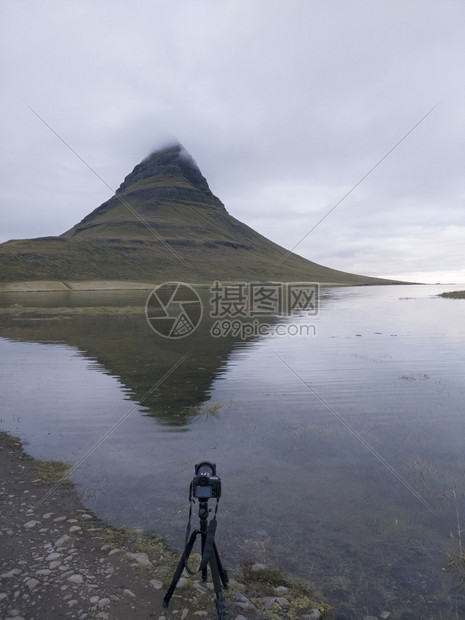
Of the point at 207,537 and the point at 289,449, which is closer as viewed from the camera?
the point at 207,537

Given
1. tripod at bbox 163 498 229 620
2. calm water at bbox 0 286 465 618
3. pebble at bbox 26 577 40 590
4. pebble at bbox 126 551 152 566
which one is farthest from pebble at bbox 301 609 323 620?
pebble at bbox 26 577 40 590

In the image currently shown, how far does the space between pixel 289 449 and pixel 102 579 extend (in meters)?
7.15

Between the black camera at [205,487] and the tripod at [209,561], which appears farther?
the black camera at [205,487]

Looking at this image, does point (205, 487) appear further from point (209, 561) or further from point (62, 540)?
point (62, 540)

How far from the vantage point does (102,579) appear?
6.11 metres

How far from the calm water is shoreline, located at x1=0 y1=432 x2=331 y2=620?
597 mm

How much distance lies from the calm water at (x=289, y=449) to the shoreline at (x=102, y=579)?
1.96ft

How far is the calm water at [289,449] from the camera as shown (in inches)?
286

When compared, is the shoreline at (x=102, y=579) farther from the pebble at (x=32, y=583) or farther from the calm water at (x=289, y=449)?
the calm water at (x=289, y=449)

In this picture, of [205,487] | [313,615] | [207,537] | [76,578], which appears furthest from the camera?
[76,578]

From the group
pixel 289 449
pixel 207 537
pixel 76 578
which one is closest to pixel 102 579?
pixel 76 578

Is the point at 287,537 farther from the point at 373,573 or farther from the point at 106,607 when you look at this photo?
the point at 106,607

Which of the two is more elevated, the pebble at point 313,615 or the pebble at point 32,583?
the pebble at point 32,583

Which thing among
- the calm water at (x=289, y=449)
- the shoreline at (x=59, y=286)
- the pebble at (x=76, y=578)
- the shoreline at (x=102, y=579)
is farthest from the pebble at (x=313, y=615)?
the shoreline at (x=59, y=286)
